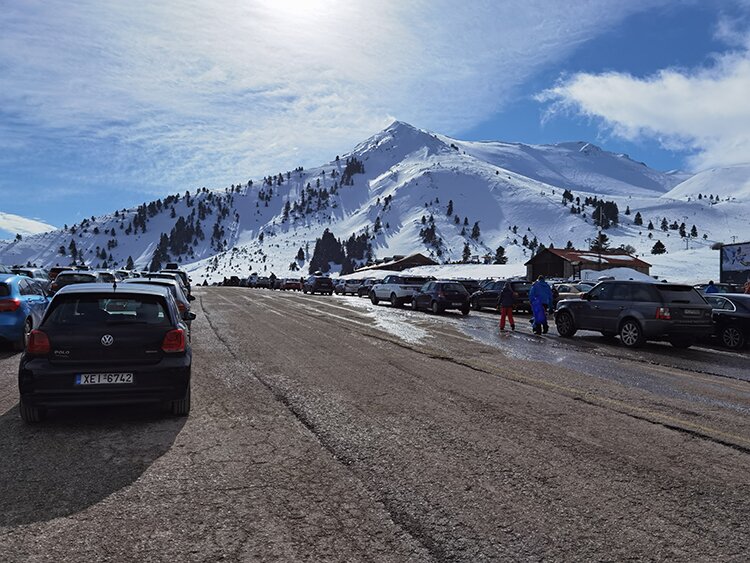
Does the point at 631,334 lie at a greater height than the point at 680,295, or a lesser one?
lesser

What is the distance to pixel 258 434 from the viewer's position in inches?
234

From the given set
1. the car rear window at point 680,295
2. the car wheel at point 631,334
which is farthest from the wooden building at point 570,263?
the car wheel at point 631,334

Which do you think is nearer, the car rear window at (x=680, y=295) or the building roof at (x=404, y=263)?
the car rear window at (x=680, y=295)

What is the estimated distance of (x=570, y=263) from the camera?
80750mm

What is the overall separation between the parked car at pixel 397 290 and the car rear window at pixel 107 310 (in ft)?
81.7

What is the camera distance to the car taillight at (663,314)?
13844 mm

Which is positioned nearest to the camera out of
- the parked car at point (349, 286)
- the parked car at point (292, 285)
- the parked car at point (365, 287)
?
the parked car at point (365, 287)

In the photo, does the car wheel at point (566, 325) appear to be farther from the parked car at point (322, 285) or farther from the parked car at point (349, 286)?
the parked car at point (349, 286)

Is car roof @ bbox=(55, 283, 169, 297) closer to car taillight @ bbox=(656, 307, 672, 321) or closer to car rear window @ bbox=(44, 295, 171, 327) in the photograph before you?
car rear window @ bbox=(44, 295, 171, 327)

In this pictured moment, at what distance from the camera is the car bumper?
5965 millimetres

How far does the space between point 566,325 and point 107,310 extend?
43.4 feet

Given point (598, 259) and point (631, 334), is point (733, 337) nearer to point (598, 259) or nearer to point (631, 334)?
point (631, 334)

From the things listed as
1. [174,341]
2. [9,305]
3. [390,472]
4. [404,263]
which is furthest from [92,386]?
[404,263]

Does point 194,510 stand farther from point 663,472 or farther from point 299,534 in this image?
point 663,472
